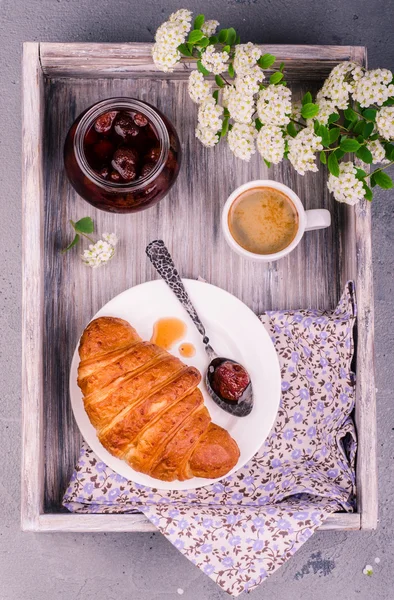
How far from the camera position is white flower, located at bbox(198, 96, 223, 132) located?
1255 mm

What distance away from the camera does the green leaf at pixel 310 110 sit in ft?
3.87

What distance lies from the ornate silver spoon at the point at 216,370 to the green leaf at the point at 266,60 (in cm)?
41

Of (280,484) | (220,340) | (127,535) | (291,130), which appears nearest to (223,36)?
(291,130)

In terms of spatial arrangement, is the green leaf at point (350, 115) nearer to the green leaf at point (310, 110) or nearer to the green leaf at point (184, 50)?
the green leaf at point (310, 110)

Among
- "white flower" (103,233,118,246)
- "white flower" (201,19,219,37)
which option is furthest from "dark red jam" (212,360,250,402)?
"white flower" (201,19,219,37)

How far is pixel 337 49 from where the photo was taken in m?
1.33

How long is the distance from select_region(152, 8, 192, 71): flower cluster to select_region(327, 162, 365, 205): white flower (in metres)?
0.38

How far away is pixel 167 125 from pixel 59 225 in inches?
13.3

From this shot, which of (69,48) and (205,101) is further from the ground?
(69,48)

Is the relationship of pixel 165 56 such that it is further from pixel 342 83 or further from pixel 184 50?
pixel 342 83

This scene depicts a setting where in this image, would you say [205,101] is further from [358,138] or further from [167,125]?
[358,138]

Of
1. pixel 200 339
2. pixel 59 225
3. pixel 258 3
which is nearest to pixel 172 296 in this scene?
pixel 200 339

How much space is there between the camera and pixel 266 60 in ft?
4.02

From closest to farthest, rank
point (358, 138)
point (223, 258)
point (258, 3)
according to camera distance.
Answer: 1. point (358, 138)
2. point (223, 258)
3. point (258, 3)
